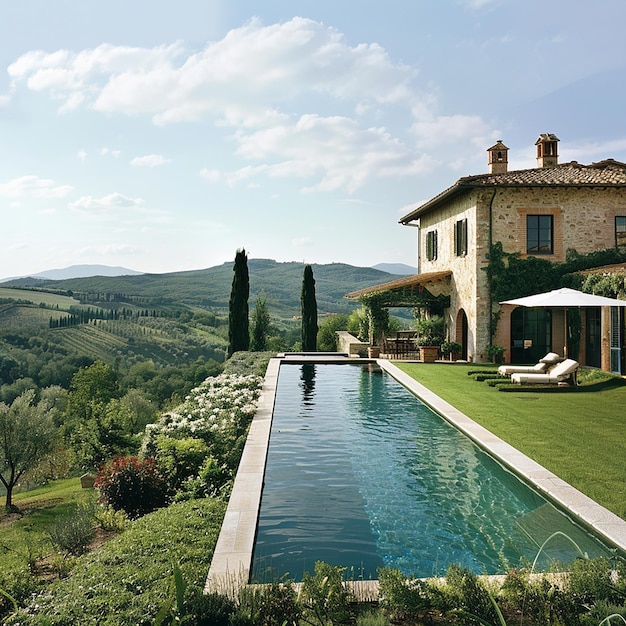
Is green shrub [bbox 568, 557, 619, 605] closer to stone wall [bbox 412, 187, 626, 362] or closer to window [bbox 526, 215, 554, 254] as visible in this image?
stone wall [bbox 412, 187, 626, 362]

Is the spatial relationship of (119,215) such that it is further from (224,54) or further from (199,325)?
(199,325)

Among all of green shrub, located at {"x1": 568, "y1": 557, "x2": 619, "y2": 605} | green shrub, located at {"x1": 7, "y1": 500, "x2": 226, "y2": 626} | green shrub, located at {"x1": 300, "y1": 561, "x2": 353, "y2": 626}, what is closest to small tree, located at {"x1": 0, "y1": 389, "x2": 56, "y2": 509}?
green shrub, located at {"x1": 7, "y1": 500, "x2": 226, "y2": 626}

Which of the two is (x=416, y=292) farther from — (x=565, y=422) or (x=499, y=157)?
(x=565, y=422)

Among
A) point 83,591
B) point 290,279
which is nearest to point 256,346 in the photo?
point 83,591

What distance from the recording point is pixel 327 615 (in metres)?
3.63

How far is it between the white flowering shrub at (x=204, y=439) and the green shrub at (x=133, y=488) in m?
0.27

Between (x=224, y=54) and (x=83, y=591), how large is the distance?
13.5m

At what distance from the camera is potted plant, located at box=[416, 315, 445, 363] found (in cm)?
2088

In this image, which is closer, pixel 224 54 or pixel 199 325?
pixel 224 54

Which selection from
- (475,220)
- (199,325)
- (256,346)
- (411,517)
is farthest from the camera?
(199,325)

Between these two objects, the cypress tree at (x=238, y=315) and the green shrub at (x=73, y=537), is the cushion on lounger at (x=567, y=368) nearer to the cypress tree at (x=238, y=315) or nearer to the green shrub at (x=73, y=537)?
the green shrub at (x=73, y=537)

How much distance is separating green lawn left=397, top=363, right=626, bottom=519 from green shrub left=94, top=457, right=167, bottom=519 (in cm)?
470

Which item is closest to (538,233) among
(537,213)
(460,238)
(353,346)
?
(537,213)

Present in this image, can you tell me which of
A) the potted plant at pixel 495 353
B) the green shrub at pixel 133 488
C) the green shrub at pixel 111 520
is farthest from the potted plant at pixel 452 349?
the green shrub at pixel 111 520
